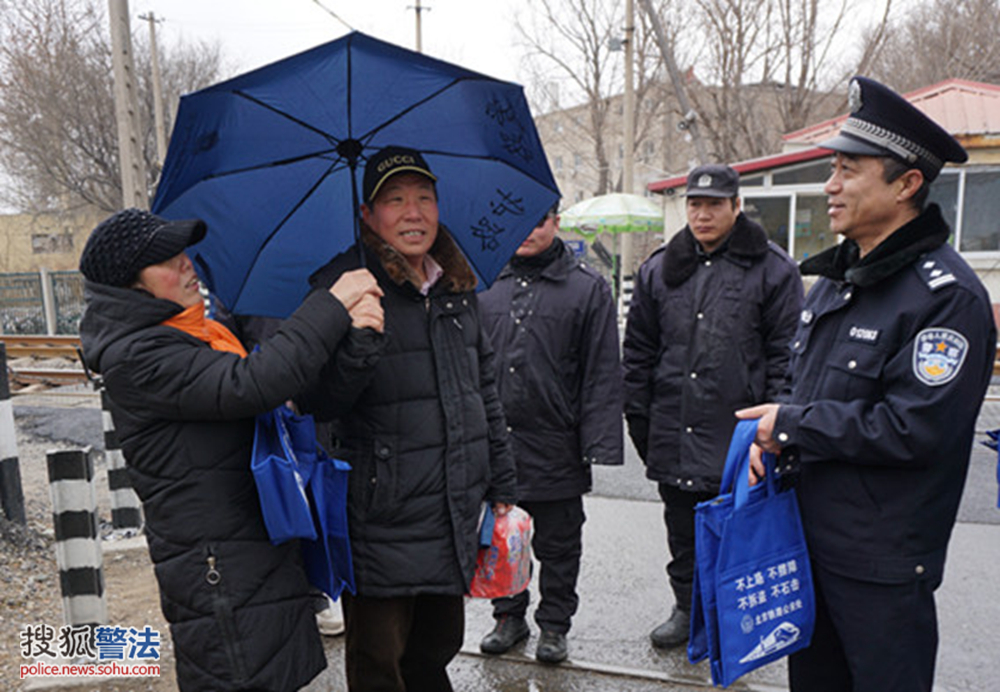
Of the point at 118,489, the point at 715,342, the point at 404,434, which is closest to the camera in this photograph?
the point at 404,434

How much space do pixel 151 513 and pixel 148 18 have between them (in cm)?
3030

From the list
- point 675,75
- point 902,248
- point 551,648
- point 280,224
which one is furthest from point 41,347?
point 902,248

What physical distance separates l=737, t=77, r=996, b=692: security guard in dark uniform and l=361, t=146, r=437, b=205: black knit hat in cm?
129

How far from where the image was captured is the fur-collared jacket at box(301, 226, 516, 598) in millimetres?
2305

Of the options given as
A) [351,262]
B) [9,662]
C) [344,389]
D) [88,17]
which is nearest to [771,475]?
[344,389]

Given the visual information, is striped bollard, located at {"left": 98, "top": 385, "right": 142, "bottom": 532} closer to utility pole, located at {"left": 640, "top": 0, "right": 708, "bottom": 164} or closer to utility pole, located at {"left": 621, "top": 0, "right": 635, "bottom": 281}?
utility pole, located at {"left": 640, "top": 0, "right": 708, "bottom": 164}

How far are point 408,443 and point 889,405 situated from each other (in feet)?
4.60

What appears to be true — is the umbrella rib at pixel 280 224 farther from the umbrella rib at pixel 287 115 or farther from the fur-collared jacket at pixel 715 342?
the fur-collared jacket at pixel 715 342

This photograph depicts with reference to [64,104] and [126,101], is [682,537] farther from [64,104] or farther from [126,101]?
[64,104]

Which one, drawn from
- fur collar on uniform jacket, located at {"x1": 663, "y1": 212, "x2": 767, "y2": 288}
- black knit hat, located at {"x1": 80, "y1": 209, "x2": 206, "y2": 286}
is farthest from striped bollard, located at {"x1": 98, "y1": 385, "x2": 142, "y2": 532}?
fur collar on uniform jacket, located at {"x1": 663, "y1": 212, "x2": 767, "y2": 288}

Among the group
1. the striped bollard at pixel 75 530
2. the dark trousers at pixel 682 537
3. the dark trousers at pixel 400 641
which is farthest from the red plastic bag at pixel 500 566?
the striped bollard at pixel 75 530

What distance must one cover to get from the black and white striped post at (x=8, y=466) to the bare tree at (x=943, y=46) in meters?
24.7

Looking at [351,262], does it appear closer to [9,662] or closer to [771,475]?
[771,475]

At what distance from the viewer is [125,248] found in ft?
6.44
